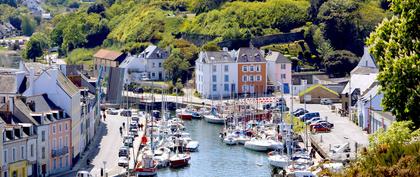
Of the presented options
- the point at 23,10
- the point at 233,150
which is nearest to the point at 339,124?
the point at 233,150

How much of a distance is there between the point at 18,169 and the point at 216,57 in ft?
98.3

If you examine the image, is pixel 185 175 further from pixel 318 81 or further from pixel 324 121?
pixel 318 81

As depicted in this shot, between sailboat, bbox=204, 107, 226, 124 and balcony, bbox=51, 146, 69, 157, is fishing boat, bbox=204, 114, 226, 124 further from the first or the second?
balcony, bbox=51, 146, 69, 157

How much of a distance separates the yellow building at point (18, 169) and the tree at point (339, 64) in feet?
114

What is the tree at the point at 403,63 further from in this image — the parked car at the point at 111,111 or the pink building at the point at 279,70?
the pink building at the point at 279,70

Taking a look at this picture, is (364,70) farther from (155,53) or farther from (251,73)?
(155,53)

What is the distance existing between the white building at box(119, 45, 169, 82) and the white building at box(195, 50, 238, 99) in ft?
21.3

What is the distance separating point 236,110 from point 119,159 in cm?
1604

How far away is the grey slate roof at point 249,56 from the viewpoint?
5903 centimetres

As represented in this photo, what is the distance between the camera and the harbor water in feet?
117

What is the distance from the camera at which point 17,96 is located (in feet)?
109

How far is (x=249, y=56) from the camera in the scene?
59.6 metres

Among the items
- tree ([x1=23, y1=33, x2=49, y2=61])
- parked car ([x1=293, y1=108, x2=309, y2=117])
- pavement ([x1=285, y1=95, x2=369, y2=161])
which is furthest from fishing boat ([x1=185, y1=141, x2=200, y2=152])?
tree ([x1=23, y1=33, x2=49, y2=61])

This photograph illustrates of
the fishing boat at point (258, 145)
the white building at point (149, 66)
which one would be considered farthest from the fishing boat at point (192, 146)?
the white building at point (149, 66)
